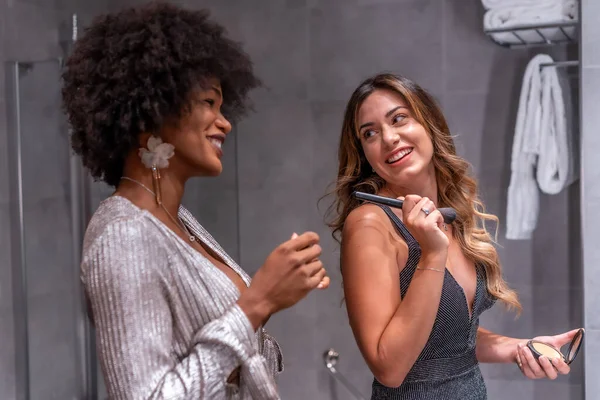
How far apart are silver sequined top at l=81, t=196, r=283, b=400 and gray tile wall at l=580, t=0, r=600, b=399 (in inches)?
41.8

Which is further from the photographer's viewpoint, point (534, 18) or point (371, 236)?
point (534, 18)

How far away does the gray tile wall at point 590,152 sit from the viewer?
174cm

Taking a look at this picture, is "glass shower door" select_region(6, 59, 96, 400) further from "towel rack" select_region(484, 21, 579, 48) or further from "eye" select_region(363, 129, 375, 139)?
"towel rack" select_region(484, 21, 579, 48)

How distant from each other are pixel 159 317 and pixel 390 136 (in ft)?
2.00

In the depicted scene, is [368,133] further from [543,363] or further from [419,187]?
[543,363]

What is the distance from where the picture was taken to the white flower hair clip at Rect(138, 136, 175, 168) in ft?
3.24

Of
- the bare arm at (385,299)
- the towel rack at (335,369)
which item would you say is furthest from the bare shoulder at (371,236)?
the towel rack at (335,369)

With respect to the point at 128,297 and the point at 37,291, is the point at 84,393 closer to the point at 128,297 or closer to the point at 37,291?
the point at 37,291

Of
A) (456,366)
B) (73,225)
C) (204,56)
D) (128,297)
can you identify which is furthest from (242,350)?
(73,225)

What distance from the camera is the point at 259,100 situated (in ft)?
8.00

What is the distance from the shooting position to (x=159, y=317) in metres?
0.91

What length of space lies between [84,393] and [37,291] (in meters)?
0.30

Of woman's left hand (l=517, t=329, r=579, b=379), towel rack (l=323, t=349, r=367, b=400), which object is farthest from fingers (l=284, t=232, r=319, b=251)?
towel rack (l=323, t=349, r=367, b=400)

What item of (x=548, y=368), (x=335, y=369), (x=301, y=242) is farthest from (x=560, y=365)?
(x=335, y=369)
